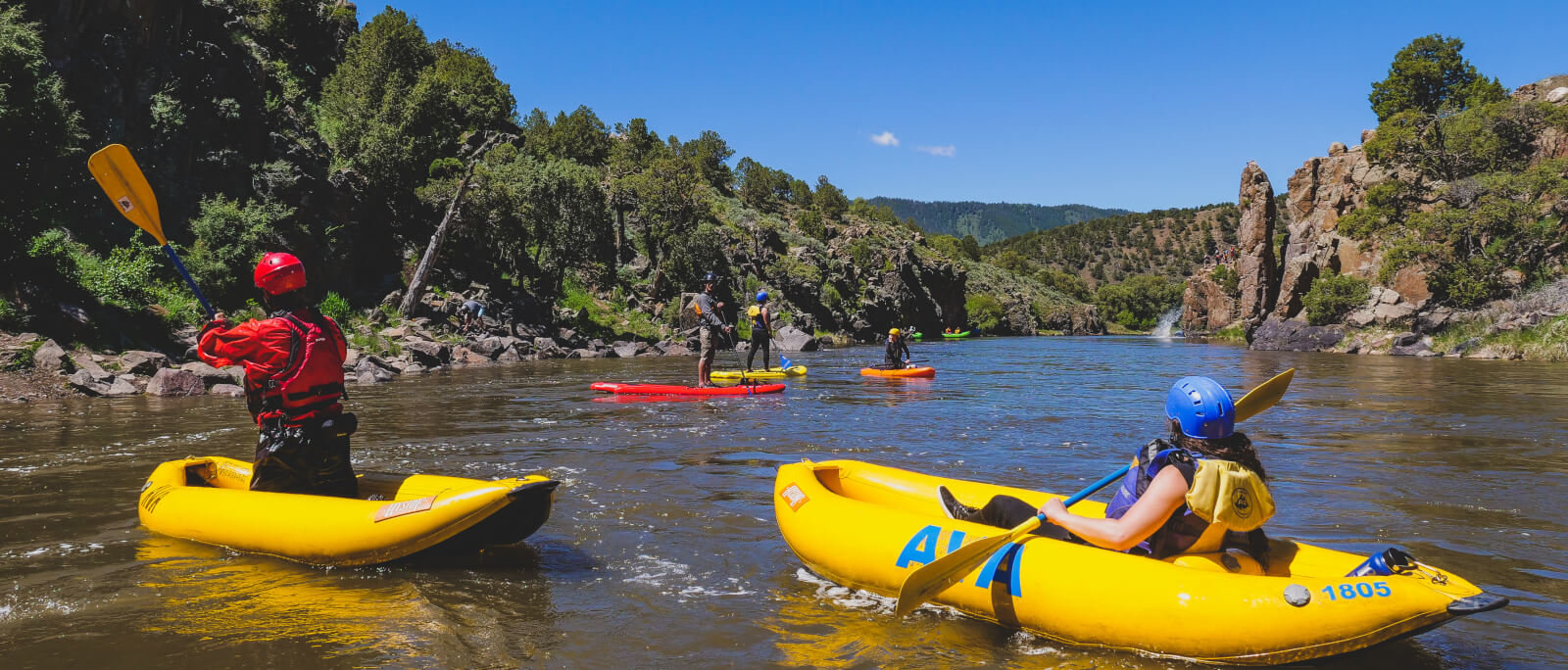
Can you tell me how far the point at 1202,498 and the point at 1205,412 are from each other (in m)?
0.40

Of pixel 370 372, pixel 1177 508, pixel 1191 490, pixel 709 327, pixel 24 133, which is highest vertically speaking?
pixel 24 133

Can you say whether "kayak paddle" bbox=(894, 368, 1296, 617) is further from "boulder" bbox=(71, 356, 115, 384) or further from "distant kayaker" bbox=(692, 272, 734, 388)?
"boulder" bbox=(71, 356, 115, 384)

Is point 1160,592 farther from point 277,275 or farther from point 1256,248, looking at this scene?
point 1256,248

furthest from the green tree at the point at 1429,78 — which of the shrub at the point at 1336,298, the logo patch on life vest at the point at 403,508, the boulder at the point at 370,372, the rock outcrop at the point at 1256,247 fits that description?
the logo patch on life vest at the point at 403,508

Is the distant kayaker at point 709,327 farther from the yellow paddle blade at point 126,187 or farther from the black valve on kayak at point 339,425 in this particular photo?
the black valve on kayak at point 339,425

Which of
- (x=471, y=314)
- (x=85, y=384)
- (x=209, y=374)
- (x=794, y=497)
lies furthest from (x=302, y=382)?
(x=471, y=314)

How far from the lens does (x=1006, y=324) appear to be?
95.0m

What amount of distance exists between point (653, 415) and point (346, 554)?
8.04m

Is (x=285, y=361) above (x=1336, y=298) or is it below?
below

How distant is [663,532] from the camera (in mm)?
6145

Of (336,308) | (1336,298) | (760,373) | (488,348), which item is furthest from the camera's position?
(1336,298)

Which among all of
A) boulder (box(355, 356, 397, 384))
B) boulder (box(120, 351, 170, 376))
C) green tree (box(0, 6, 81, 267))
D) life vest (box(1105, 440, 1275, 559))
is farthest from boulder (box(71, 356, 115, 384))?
life vest (box(1105, 440, 1275, 559))

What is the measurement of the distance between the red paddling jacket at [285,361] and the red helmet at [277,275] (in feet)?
0.53

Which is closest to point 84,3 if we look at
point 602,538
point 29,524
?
point 29,524
